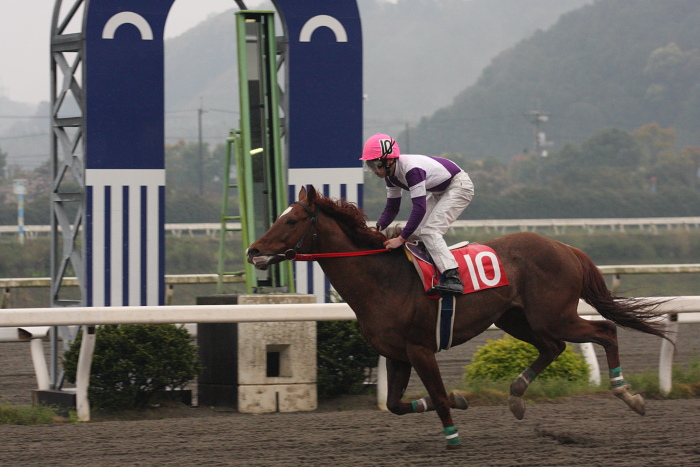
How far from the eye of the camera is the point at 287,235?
468cm

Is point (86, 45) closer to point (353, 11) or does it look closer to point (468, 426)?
point (353, 11)

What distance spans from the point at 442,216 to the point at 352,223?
53 centimetres

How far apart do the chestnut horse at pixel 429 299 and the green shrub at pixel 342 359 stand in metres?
1.25

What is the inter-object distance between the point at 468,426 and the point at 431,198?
1.42m

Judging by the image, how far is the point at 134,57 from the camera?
22.0ft

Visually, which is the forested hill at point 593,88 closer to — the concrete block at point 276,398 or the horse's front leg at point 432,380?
the concrete block at point 276,398

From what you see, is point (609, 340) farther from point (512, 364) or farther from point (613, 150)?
point (613, 150)

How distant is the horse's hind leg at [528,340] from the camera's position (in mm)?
5168

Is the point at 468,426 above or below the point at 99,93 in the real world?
below

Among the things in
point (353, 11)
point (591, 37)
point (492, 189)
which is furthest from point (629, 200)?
point (591, 37)

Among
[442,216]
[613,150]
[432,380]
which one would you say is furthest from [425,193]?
[613,150]

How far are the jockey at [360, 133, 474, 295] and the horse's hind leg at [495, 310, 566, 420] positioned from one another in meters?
0.68

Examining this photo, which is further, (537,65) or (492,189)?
(537,65)

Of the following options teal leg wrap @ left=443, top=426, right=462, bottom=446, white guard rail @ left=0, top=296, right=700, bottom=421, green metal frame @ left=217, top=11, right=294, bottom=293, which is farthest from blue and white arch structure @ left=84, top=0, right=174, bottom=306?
teal leg wrap @ left=443, top=426, right=462, bottom=446
